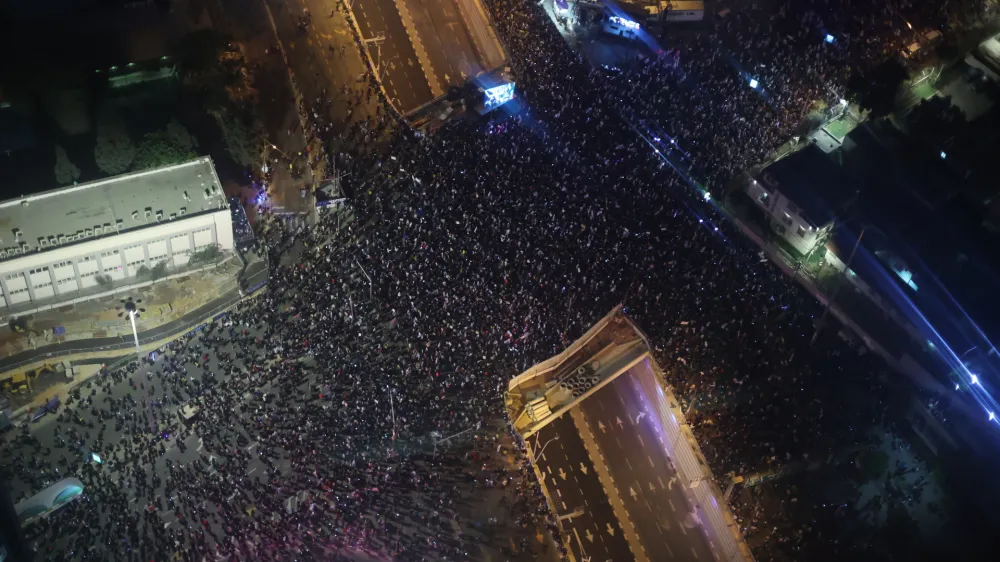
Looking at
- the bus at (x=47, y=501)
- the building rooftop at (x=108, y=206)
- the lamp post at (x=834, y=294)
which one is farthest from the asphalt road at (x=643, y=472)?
the bus at (x=47, y=501)

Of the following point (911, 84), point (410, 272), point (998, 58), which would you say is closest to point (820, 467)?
point (410, 272)

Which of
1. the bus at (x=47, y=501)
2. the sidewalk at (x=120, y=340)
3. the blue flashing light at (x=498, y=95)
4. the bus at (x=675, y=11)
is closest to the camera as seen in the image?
the bus at (x=47, y=501)

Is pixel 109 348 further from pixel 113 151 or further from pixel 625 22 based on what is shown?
pixel 625 22

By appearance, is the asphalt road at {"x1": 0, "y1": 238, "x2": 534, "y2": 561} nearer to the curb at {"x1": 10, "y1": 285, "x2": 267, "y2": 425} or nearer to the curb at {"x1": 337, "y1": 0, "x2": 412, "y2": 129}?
the curb at {"x1": 10, "y1": 285, "x2": 267, "y2": 425}

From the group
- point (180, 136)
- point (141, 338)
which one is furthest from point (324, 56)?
point (141, 338)

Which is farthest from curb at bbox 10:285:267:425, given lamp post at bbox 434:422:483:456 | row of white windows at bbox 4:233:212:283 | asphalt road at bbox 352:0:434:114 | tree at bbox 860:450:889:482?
tree at bbox 860:450:889:482

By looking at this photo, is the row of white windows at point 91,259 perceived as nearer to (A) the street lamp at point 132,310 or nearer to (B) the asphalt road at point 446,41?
(A) the street lamp at point 132,310
